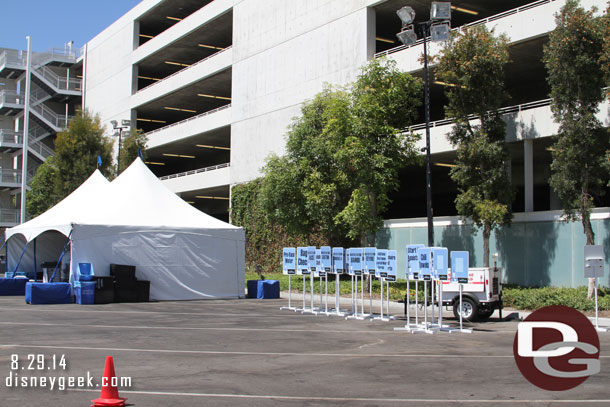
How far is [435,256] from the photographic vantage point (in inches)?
634

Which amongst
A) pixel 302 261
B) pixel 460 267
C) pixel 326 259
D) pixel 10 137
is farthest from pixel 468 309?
pixel 10 137

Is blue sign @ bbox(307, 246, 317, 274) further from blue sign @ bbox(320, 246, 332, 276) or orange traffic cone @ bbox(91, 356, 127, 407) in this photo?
orange traffic cone @ bbox(91, 356, 127, 407)

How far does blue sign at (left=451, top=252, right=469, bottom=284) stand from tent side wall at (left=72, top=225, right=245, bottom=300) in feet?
37.4

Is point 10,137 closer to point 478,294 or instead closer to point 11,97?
point 11,97

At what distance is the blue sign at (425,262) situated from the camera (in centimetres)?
1628

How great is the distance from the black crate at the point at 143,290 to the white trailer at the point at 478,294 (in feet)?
36.7

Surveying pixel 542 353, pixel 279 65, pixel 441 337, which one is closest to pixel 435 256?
pixel 441 337

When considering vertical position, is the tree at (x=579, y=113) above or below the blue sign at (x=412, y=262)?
above

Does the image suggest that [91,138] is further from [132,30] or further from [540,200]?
[540,200]

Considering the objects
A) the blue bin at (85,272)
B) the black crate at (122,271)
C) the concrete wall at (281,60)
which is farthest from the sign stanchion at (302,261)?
the concrete wall at (281,60)

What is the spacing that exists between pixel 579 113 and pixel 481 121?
175 inches

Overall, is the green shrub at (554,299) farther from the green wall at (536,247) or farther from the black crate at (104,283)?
the black crate at (104,283)

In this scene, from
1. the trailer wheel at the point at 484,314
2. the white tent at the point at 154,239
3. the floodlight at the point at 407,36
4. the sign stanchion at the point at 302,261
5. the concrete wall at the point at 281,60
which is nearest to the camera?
the trailer wheel at the point at 484,314

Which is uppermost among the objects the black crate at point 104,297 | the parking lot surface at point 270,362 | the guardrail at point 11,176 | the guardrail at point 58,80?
the guardrail at point 58,80
